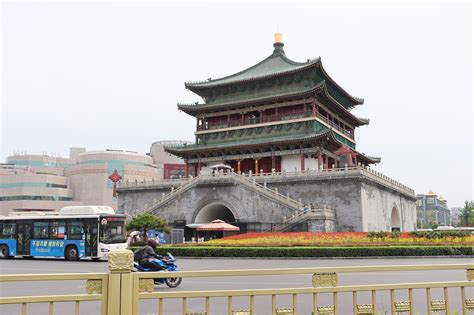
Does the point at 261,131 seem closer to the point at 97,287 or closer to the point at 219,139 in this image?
the point at 219,139

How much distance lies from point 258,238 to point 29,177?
62.2 metres

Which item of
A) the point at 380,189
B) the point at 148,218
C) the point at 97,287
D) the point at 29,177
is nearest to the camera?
the point at 97,287

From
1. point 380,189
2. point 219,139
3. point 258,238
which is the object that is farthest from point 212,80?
point 258,238

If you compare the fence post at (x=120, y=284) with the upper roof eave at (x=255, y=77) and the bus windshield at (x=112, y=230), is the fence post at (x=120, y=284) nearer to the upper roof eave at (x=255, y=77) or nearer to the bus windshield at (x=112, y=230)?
the bus windshield at (x=112, y=230)

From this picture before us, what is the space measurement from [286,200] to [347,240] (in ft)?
29.7

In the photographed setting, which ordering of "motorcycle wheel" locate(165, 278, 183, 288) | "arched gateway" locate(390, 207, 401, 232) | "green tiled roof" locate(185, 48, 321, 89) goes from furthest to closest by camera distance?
"green tiled roof" locate(185, 48, 321, 89) < "arched gateway" locate(390, 207, 401, 232) < "motorcycle wheel" locate(165, 278, 183, 288)

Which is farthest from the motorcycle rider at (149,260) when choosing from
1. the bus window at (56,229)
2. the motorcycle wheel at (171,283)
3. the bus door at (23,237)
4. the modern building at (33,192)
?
the modern building at (33,192)

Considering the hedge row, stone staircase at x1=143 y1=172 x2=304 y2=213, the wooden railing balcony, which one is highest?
the wooden railing balcony

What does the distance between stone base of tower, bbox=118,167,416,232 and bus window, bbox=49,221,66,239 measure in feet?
48.8

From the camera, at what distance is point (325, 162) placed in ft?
141

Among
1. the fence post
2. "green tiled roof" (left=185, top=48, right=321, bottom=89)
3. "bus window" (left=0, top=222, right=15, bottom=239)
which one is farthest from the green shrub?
the fence post

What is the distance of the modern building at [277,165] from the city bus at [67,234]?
13.4 m

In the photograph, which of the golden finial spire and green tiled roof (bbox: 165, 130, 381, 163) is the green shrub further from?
the golden finial spire

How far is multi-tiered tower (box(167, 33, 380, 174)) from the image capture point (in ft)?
136
